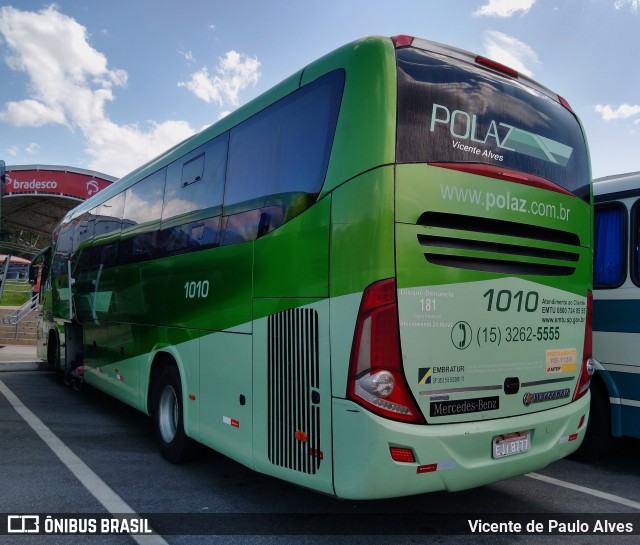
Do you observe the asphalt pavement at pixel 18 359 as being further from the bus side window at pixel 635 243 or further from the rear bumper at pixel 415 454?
the bus side window at pixel 635 243

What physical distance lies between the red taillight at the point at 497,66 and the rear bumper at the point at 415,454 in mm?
2762

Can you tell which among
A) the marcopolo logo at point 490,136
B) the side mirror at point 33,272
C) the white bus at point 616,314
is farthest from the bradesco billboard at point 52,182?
the marcopolo logo at point 490,136

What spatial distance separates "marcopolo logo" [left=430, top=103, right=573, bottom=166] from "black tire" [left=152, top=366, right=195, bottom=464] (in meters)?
3.79

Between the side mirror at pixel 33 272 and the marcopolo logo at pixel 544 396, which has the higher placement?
the side mirror at pixel 33 272

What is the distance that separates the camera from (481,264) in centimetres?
405

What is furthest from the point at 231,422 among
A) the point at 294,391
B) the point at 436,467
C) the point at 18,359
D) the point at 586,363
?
the point at 18,359

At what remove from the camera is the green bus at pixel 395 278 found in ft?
11.8

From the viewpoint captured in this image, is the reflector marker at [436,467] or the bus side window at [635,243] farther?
the bus side window at [635,243]

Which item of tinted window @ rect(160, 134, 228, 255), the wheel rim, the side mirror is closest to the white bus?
tinted window @ rect(160, 134, 228, 255)

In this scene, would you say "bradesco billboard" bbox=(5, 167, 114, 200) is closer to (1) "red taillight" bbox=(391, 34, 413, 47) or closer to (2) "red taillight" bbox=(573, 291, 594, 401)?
(1) "red taillight" bbox=(391, 34, 413, 47)

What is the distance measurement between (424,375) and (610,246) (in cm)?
375

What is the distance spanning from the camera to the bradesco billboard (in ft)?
85.6

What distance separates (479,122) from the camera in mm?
4184

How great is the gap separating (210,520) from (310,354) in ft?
5.56
